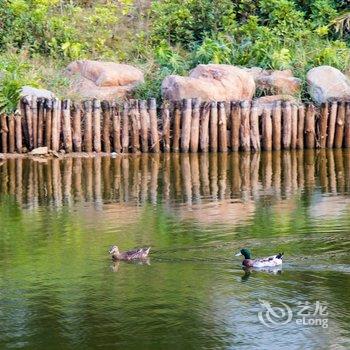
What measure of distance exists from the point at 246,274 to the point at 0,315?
3098 millimetres

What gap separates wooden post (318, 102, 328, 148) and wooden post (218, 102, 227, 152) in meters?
2.17

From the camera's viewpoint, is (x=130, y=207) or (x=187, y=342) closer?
(x=187, y=342)

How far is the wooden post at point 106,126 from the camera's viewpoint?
24.6m

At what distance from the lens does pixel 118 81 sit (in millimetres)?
27109

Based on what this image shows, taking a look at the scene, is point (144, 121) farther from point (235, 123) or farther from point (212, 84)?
point (212, 84)

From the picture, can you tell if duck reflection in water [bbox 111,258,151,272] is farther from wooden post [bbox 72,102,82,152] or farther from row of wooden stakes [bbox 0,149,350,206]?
wooden post [bbox 72,102,82,152]

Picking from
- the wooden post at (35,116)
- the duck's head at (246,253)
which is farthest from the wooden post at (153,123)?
the duck's head at (246,253)

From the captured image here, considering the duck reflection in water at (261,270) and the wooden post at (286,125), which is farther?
the wooden post at (286,125)

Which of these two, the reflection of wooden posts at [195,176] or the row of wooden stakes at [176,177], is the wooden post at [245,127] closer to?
the row of wooden stakes at [176,177]

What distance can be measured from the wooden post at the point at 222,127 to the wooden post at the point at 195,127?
48cm

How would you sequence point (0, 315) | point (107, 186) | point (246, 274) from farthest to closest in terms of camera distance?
point (107, 186) < point (246, 274) < point (0, 315)

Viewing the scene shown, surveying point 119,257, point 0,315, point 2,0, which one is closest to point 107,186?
point 119,257

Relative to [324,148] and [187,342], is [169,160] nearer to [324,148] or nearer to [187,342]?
[324,148]

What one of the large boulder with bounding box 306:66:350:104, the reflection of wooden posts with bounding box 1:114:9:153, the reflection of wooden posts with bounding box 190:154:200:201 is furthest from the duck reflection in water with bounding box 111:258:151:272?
the large boulder with bounding box 306:66:350:104
